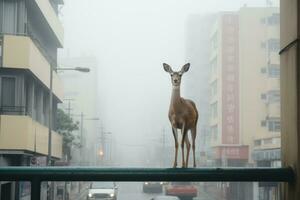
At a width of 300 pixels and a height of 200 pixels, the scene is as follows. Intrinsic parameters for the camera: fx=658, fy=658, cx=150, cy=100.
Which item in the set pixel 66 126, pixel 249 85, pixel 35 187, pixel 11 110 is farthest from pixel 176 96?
pixel 249 85

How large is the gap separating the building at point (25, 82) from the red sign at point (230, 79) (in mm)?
4822

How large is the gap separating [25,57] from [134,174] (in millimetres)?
13173

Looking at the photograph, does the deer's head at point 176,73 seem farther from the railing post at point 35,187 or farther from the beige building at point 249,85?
the beige building at point 249,85

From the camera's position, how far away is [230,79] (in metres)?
21.5

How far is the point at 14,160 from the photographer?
1378 cm

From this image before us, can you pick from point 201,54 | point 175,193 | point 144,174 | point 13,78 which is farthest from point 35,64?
point 144,174

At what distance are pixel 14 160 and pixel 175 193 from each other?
10.8 meters

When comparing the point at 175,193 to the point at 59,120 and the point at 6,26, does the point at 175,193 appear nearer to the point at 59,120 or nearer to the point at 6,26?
the point at 6,26

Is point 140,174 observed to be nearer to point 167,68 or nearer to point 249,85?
point 167,68

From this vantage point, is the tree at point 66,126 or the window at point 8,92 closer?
the window at point 8,92

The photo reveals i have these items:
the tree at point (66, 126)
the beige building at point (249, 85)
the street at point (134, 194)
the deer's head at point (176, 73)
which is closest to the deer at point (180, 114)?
the deer's head at point (176, 73)

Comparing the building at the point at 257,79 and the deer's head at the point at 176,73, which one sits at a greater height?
the building at the point at 257,79

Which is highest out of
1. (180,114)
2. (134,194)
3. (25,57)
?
(25,57)

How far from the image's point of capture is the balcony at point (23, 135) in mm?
15102
